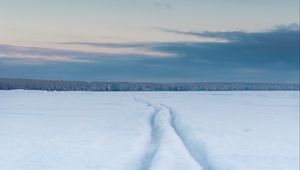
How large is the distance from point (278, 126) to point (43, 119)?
33.4ft

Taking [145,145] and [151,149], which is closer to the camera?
[151,149]

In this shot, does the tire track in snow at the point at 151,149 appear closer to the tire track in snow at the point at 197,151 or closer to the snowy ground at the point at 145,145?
the snowy ground at the point at 145,145

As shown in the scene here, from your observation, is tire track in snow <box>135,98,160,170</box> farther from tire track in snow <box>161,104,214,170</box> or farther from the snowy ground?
tire track in snow <box>161,104,214,170</box>

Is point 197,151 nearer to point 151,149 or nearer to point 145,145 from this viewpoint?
point 151,149

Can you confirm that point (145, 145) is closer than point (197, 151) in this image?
No

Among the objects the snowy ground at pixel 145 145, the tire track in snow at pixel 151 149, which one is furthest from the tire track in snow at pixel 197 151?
the tire track in snow at pixel 151 149

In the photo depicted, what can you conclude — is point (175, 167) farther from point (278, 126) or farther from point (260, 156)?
point (278, 126)

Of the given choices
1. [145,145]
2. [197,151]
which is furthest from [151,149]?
[197,151]

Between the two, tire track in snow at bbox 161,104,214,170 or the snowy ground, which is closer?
the snowy ground

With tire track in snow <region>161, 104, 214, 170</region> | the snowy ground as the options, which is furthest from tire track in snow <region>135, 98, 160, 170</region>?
tire track in snow <region>161, 104, 214, 170</region>

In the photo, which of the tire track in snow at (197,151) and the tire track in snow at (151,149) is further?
the tire track in snow at (197,151)

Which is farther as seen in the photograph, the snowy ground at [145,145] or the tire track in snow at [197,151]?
the tire track in snow at [197,151]

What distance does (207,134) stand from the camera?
58.2ft

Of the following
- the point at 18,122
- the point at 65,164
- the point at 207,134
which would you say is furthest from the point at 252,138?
the point at 18,122
